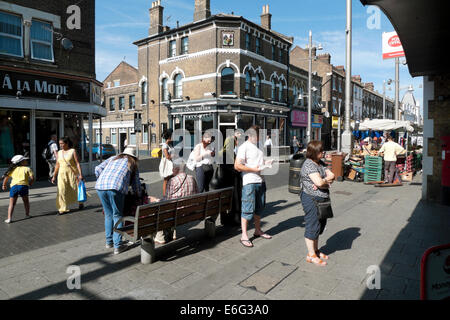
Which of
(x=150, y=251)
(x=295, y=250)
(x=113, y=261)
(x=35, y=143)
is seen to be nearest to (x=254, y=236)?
(x=295, y=250)

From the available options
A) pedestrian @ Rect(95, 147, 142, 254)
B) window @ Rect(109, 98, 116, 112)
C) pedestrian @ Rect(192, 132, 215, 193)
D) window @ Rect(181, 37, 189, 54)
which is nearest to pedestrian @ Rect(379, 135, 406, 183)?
pedestrian @ Rect(192, 132, 215, 193)

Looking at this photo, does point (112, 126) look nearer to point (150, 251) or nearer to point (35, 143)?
point (35, 143)

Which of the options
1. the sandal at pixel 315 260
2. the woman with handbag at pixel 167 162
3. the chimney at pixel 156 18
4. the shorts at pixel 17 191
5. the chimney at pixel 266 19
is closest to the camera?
the sandal at pixel 315 260

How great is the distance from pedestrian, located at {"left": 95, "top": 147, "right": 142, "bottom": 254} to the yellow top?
2834 millimetres

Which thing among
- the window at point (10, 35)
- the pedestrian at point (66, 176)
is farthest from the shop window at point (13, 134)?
the pedestrian at point (66, 176)

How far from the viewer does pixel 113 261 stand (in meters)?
4.38

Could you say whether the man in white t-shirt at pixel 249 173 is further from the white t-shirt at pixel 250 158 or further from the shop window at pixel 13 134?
the shop window at pixel 13 134

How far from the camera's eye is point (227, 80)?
79.1ft

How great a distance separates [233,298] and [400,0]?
3879mm

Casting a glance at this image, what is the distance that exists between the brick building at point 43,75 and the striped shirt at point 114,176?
865cm

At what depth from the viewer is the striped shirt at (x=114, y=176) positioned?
14.7 feet

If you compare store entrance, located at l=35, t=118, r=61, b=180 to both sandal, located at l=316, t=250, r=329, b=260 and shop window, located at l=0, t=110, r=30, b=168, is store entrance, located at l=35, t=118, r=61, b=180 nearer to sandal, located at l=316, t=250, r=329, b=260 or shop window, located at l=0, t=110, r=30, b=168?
shop window, located at l=0, t=110, r=30, b=168

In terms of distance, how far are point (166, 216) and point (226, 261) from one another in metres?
1.09

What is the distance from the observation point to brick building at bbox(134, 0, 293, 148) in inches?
938
